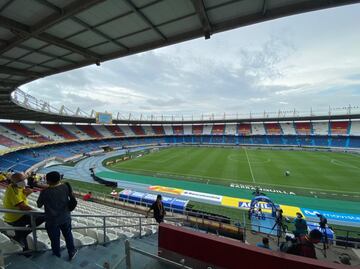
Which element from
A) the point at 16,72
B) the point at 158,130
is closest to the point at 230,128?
the point at 158,130

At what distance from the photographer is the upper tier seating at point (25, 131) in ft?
126

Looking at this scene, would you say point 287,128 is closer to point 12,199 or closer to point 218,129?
point 218,129

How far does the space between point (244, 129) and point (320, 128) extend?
21869mm

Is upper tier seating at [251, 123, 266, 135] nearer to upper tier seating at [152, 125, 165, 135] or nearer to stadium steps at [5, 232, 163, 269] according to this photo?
upper tier seating at [152, 125, 165, 135]

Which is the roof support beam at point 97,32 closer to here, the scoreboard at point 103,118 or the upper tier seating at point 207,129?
the scoreboard at point 103,118

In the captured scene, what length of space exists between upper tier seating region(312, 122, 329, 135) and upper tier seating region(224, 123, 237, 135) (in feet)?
77.5

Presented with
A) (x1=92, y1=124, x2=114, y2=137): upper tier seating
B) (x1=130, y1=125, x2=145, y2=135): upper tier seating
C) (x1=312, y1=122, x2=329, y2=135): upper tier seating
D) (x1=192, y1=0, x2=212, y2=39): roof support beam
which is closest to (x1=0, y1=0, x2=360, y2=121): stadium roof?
(x1=192, y1=0, x2=212, y2=39): roof support beam

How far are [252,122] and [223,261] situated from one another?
70.7 m

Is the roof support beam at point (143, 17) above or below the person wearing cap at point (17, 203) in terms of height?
above

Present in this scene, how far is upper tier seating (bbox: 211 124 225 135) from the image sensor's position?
227 feet

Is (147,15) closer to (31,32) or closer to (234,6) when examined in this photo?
(234,6)

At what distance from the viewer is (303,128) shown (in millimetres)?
58531

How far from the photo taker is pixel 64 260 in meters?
3.88

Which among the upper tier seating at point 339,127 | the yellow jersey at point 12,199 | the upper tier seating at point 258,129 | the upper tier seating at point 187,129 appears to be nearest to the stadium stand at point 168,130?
the upper tier seating at point 187,129
